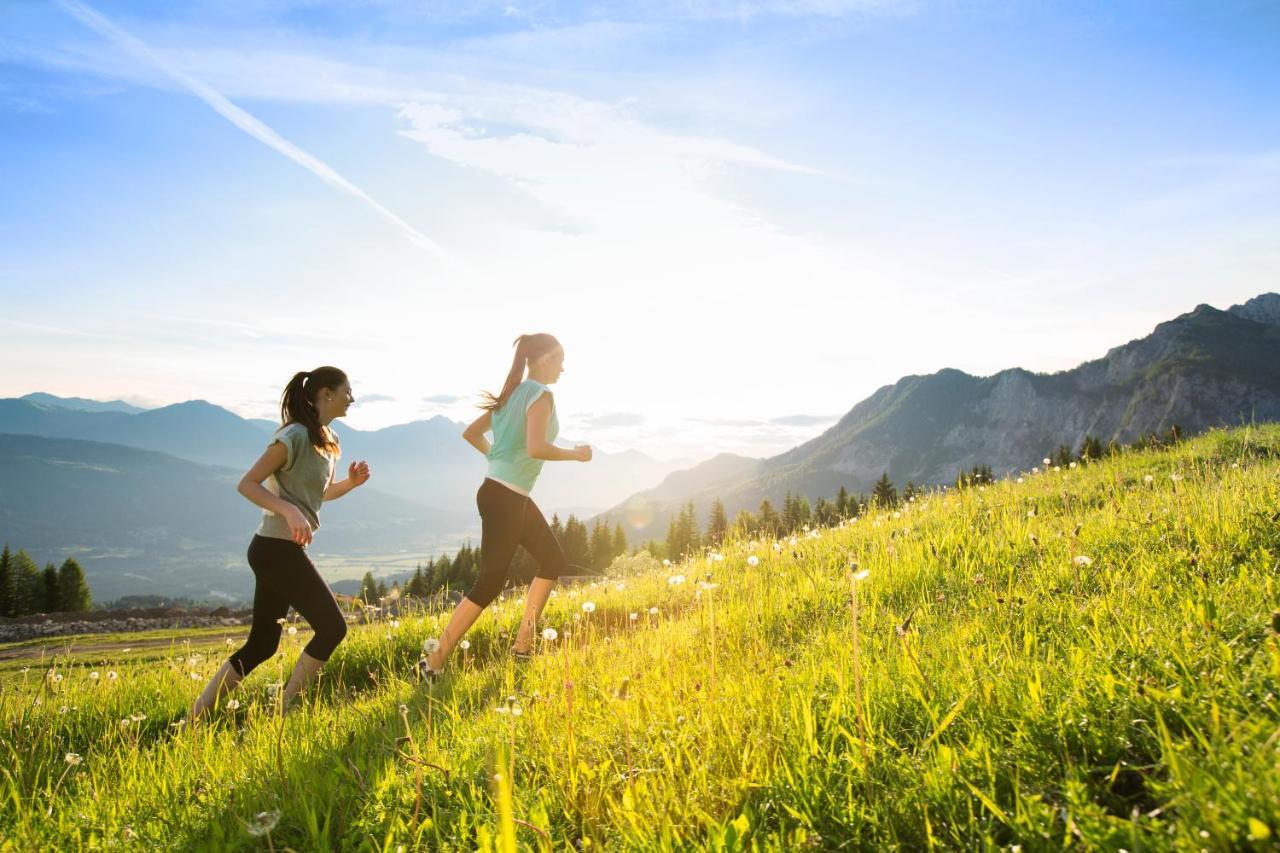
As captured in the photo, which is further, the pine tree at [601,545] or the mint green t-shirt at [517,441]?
the pine tree at [601,545]

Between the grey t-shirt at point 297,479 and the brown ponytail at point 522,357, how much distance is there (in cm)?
187

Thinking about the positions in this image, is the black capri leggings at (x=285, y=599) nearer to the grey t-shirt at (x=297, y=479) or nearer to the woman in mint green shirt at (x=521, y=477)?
the grey t-shirt at (x=297, y=479)

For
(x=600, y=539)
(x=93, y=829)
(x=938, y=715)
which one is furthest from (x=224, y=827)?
(x=600, y=539)

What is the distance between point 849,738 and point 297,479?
18.4 feet

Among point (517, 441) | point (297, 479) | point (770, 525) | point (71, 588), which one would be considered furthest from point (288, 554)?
point (71, 588)

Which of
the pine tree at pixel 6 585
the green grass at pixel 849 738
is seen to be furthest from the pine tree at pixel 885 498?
the pine tree at pixel 6 585

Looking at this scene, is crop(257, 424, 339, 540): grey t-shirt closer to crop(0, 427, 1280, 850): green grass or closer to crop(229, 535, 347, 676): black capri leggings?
crop(229, 535, 347, 676): black capri leggings

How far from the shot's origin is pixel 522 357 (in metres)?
7.85

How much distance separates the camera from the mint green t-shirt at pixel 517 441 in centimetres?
742

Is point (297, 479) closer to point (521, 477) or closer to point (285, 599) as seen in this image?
point (285, 599)

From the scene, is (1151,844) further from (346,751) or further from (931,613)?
(346,751)

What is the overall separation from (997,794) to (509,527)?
5546 mm

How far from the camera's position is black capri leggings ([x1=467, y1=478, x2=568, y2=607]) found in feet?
23.0

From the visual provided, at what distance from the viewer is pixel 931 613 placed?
4660mm
